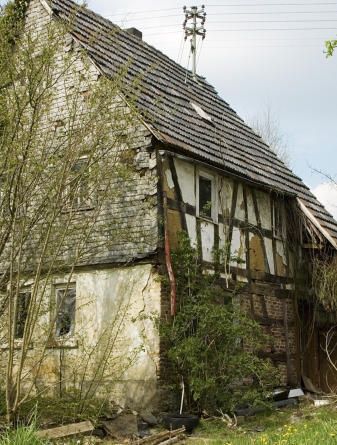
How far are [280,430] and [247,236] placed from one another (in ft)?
18.9

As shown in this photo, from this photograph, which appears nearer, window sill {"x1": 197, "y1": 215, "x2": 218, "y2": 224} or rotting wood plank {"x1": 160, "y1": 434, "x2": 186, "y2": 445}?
rotting wood plank {"x1": 160, "y1": 434, "x2": 186, "y2": 445}

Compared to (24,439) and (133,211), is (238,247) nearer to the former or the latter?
(133,211)

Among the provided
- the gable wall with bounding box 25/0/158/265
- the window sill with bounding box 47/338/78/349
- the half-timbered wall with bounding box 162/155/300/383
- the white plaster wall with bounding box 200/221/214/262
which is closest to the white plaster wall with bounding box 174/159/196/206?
the half-timbered wall with bounding box 162/155/300/383

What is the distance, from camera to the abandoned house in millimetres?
12133

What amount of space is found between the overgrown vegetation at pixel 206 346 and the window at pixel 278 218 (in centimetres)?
423

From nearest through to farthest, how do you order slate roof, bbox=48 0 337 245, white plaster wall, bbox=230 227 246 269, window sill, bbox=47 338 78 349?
1. window sill, bbox=47 338 78 349
2. slate roof, bbox=48 0 337 245
3. white plaster wall, bbox=230 227 246 269

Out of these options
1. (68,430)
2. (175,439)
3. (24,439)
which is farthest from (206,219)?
(24,439)

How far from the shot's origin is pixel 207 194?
14.1 metres

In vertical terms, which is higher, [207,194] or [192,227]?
[207,194]

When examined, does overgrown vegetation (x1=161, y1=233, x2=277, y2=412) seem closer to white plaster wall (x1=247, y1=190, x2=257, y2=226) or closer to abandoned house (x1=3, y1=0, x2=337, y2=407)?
abandoned house (x1=3, y1=0, x2=337, y2=407)

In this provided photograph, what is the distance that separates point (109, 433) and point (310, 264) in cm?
849

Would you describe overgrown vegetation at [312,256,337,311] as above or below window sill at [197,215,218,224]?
below

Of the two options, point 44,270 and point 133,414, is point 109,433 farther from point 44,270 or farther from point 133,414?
point 44,270

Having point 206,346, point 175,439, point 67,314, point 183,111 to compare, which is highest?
point 183,111
